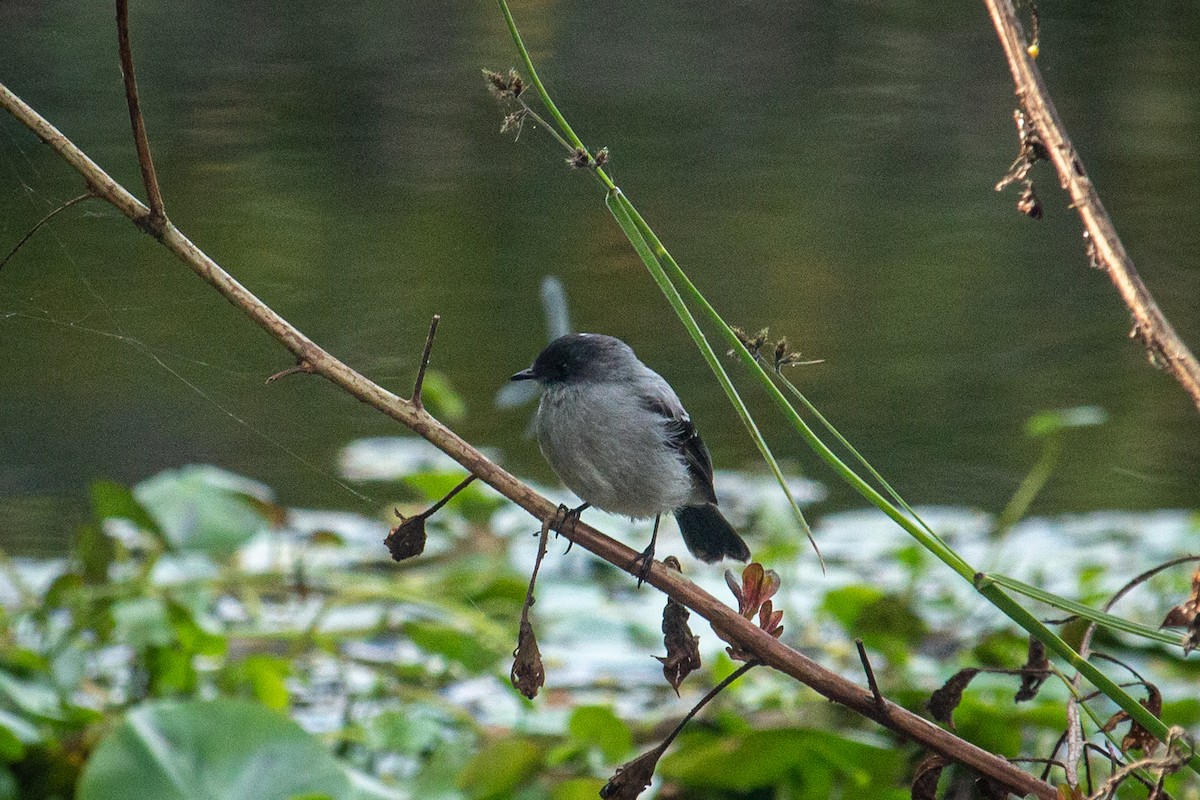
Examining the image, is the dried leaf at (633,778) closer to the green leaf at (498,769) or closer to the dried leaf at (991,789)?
the dried leaf at (991,789)

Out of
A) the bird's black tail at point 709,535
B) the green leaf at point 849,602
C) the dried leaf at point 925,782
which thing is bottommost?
the green leaf at point 849,602

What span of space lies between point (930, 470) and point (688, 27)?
1.93 meters

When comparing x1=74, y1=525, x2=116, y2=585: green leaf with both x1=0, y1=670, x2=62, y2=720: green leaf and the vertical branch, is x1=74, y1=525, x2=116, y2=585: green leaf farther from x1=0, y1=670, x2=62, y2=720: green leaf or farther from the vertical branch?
the vertical branch

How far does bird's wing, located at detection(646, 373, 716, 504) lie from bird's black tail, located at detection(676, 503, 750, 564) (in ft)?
0.10

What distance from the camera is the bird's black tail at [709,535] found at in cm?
209

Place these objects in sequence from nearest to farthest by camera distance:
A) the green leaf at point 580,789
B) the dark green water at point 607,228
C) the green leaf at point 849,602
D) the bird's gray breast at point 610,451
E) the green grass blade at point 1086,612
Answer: the green grass blade at point 1086,612 → the bird's gray breast at point 610,451 → the green leaf at point 580,789 → the green leaf at point 849,602 → the dark green water at point 607,228

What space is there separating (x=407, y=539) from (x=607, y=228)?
374 centimetres

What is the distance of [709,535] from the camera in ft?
7.05

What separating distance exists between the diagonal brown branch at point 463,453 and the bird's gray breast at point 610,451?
1.02 metres

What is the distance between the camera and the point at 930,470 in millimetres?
3982

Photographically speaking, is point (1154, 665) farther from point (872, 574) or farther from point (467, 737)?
point (467, 737)

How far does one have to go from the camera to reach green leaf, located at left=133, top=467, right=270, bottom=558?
2.93 m

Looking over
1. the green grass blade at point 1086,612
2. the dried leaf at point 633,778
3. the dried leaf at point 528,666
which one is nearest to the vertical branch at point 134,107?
the dried leaf at point 528,666

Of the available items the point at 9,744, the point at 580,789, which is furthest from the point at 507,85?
the point at 9,744
